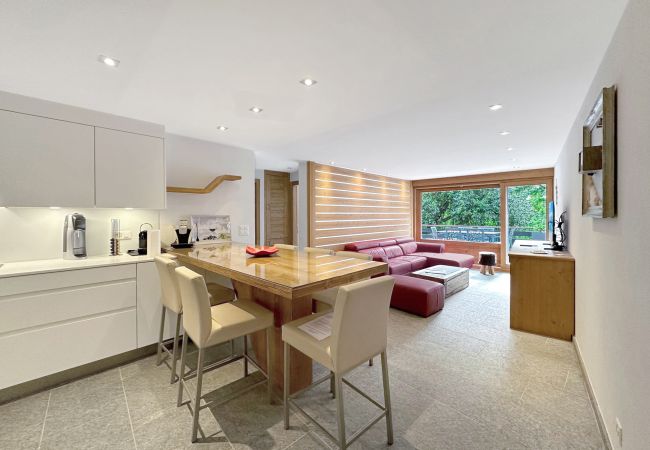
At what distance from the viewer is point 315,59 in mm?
1852

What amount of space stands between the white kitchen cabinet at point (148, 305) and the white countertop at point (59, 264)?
0.13m

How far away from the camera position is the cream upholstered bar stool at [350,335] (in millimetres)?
1389

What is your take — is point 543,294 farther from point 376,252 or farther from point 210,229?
point 210,229

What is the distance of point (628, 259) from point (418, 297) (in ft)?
8.45

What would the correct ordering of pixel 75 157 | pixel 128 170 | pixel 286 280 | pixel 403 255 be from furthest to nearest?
pixel 403 255
pixel 128 170
pixel 75 157
pixel 286 280

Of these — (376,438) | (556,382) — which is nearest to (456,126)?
(556,382)

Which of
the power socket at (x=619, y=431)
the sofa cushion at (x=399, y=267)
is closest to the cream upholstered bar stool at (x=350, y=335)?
the power socket at (x=619, y=431)

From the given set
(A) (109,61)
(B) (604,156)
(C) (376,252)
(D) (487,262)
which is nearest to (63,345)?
(A) (109,61)

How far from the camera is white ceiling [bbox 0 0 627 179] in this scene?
1423mm

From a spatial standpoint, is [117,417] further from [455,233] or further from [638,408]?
[455,233]

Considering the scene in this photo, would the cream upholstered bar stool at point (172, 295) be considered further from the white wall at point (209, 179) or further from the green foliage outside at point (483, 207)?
the green foliage outside at point (483, 207)

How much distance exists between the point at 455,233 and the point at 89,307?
8167 millimetres

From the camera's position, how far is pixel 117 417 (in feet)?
6.23

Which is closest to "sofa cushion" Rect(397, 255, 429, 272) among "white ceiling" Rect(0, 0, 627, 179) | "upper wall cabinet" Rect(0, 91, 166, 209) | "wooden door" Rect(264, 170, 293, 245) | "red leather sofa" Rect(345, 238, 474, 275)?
"red leather sofa" Rect(345, 238, 474, 275)
